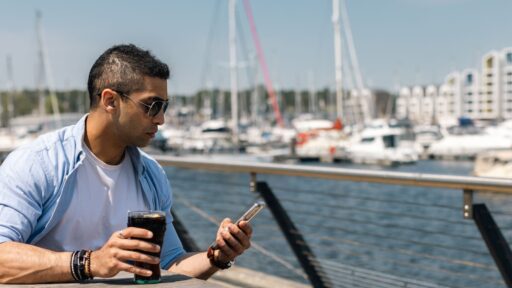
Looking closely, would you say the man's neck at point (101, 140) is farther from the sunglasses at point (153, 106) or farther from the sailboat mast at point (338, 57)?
the sailboat mast at point (338, 57)

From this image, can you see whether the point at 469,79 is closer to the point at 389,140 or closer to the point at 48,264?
the point at 389,140

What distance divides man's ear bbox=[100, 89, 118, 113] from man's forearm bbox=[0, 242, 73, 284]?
42 cm

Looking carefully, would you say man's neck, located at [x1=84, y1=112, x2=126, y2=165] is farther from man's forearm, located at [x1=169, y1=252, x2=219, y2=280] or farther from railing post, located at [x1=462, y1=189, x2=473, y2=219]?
railing post, located at [x1=462, y1=189, x2=473, y2=219]

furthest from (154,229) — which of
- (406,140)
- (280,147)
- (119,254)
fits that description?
(406,140)

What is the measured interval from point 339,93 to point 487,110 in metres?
111

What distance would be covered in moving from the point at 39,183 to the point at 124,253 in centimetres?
41

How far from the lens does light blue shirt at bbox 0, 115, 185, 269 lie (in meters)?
2.44

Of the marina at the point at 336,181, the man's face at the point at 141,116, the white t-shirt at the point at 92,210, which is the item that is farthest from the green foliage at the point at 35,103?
the man's face at the point at 141,116

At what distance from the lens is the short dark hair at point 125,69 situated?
2.49m

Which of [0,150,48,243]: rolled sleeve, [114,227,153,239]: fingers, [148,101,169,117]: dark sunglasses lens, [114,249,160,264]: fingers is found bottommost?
[114,249,160,264]: fingers

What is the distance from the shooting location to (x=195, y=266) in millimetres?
2750

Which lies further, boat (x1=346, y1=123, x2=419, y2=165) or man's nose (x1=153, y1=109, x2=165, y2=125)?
boat (x1=346, y1=123, x2=419, y2=165)

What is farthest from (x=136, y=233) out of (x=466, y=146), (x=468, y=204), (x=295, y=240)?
(x=466, y=146)

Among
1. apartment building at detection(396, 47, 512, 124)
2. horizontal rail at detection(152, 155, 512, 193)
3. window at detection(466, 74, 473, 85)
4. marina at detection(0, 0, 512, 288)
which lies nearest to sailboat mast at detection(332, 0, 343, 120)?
marina at detection(0, 0, 512, 288)
